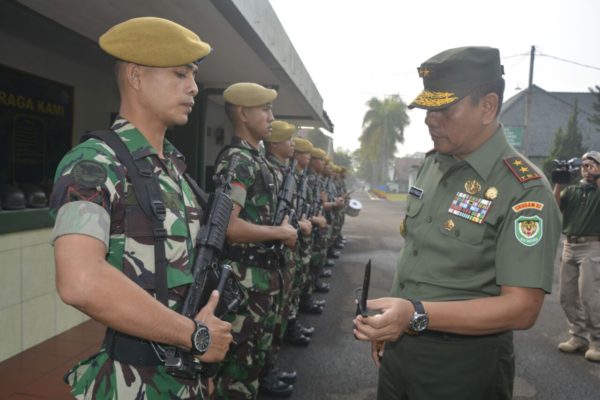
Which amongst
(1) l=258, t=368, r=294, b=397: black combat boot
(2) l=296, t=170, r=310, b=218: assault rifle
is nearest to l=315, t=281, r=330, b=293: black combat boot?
(2) l=296, t=170, r=310, b=218: assault rifle

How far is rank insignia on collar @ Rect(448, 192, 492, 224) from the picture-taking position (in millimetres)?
1612

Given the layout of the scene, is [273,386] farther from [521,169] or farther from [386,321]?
[521,169]

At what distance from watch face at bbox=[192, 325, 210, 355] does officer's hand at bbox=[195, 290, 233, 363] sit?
2 centimetres

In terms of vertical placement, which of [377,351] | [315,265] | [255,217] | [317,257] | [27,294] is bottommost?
[315,265]

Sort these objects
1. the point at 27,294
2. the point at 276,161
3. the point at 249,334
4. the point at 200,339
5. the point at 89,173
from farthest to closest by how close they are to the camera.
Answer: the point at 276,161 → the point at 27,294 → the point at 249,334 → the point at 200,339 → the point at 89,173

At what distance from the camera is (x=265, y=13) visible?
173 inches

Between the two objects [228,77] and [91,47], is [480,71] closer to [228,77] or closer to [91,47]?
[91,47]

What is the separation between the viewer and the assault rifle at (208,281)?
4.70ft

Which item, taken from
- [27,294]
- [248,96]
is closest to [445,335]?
[248,96]

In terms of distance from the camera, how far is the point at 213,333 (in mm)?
1453

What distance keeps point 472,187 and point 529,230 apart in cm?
29

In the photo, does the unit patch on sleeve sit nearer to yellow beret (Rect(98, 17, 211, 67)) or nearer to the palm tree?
yellow beret (Rect(98, 17, 211, 67))

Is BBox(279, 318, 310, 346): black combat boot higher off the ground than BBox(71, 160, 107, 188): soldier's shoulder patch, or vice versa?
BBox(71, 160, 107, 188): soldier's shoulder patch

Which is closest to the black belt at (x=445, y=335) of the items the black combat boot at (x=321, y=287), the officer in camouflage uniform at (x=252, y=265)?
the officer in camouflage uniform at (x=252, y=265)
